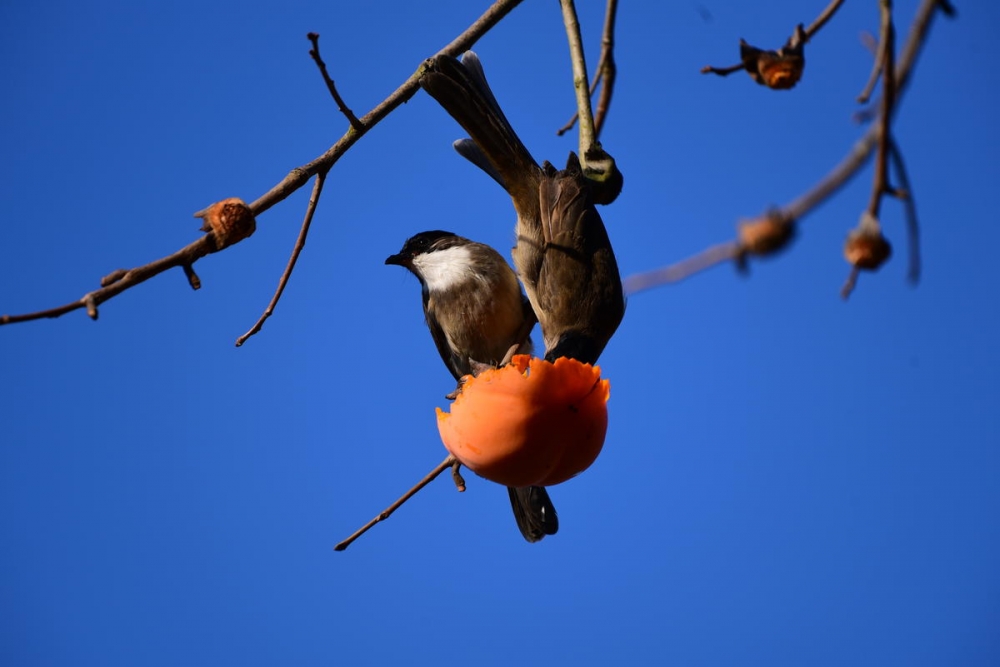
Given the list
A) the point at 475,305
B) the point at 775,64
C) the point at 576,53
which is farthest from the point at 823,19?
the point at 475,305

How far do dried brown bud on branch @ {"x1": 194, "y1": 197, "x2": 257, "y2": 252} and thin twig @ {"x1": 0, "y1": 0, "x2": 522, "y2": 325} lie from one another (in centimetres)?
3

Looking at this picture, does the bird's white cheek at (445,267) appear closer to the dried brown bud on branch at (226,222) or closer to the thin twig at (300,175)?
the thin twig at (300,175)

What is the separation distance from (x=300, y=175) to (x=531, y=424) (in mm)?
877

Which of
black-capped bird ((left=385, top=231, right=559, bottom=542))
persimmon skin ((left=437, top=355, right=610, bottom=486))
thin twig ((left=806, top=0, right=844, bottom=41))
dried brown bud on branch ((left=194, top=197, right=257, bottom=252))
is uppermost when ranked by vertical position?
black-capped bird ((left=385, top=231, right=559, bottom=542))

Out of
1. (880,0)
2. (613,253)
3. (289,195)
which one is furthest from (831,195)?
(613,253)

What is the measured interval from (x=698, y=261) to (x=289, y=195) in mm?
1600

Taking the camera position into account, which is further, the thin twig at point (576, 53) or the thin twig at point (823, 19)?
the thin twig at point (576, 53)

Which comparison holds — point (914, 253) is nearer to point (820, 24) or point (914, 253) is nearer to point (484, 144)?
point (820, 24)

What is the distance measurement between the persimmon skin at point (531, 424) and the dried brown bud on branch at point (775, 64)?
0.87m

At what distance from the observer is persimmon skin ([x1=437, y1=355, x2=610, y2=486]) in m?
2.32

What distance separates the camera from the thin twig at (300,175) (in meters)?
1.71

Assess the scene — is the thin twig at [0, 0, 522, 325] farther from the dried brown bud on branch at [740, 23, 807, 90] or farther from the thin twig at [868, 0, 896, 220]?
the thin twig at [868, 0, 896, 220]

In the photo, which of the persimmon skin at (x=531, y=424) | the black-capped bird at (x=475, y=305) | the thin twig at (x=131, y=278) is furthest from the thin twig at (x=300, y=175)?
the black-capped bird at (x=475, y=305)

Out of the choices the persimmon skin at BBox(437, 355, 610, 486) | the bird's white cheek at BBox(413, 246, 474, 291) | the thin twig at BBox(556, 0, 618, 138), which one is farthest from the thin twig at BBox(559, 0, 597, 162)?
the bird's white cheek at BBox(413, 246, 474, 291)
